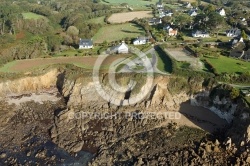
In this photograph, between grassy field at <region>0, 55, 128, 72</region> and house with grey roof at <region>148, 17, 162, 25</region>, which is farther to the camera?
house with grey roof at <region>148, 17, 162, 25</region>

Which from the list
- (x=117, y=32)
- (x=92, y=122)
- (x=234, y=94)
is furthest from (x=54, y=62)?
(x=234, y=94)

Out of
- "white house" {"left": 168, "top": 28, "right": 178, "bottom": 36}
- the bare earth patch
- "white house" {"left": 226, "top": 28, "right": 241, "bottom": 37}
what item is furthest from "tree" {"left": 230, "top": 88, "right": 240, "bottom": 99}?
the bare earth patch

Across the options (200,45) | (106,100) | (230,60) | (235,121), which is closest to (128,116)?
(106,100)

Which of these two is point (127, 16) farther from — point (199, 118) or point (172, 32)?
point (199, 118)

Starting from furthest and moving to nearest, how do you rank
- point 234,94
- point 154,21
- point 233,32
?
point 154,21, point 233,32, point 234,94

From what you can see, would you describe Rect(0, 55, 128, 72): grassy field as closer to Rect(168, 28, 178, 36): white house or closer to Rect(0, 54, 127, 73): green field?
Rect(0, 54, 127, 73): green field

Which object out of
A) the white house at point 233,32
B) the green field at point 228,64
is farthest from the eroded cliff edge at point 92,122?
the white house at point 233,32
